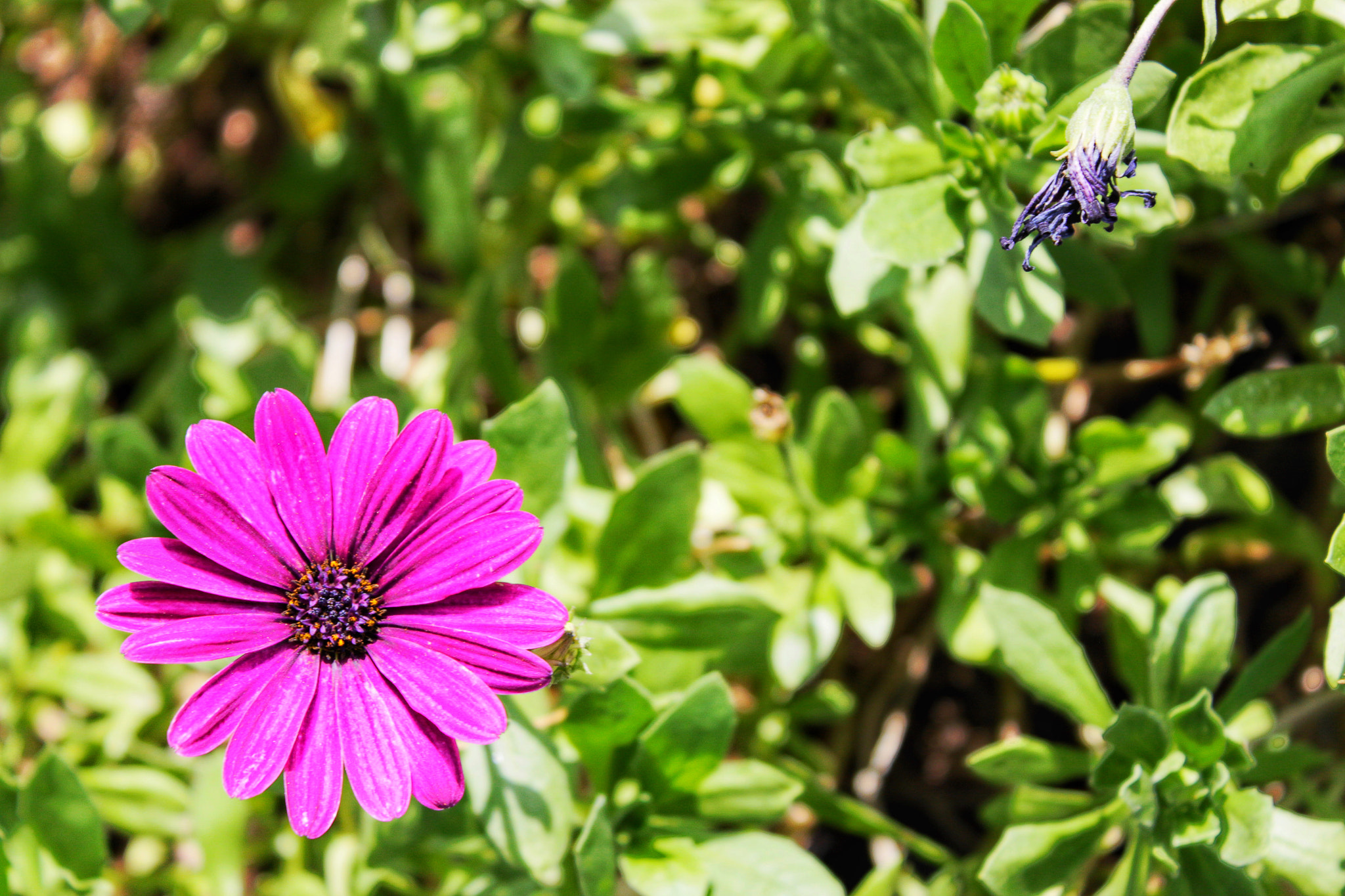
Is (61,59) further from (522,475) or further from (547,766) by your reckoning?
(547,766)

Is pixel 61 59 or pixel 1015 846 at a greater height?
pixel 61 59

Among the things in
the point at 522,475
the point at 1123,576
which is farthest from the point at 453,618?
the point at 1123,576

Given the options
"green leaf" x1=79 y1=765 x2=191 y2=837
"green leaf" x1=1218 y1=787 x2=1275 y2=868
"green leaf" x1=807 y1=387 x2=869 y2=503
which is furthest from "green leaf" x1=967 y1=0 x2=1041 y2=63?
"green leaf" x1=79 y1=765 x2=191 y2=837

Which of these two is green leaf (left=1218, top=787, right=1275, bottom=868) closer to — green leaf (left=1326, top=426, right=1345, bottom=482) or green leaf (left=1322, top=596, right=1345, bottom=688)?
green leaf (left=1322, top=596, right=1345, bottom=688)

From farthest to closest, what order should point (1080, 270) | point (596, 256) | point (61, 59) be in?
1. point (61, 59)
2. point (596, 256)
3. point (1080, 270)

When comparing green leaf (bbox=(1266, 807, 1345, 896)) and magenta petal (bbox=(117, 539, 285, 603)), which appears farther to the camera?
green leaf (bbox=(1266, 807, 1345, 896))

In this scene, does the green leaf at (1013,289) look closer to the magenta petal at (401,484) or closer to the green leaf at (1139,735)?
the green leaf at (1139,735)

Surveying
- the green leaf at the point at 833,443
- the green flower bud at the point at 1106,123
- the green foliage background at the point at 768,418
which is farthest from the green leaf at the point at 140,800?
the green flower bud at the point at 1106,123
